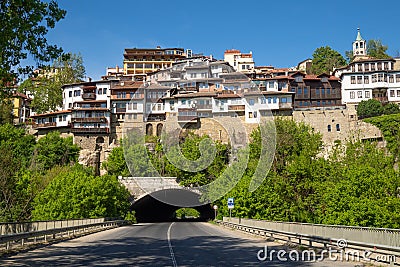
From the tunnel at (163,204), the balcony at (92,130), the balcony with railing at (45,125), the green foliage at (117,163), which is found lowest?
the tunnel at (163,204)

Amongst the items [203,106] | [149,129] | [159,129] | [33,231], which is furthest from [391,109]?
[33,231]

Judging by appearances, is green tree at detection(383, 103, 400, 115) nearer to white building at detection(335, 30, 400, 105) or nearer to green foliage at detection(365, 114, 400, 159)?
green foliage at detection(365, 114, 400, 159)

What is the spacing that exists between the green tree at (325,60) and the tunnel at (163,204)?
53947 millimetres

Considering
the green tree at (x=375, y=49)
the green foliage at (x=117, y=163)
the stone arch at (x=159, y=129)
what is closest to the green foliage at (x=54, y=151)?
the green foliage at (x=117, y=163)

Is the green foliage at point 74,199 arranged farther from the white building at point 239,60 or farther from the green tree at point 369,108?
the white building at point 239,60

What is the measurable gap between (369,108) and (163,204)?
1670 inches

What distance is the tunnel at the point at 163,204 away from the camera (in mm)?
70312

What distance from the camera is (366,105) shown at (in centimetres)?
8100

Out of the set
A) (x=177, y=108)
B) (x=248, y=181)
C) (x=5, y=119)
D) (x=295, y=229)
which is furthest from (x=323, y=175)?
(x=5, y=119)

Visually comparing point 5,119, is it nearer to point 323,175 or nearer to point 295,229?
point 323,175

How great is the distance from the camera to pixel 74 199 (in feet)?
159

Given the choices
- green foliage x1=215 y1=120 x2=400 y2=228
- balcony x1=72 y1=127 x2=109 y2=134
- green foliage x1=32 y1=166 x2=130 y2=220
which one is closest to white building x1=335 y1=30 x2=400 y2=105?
green foliage x1=215 y1=120 x2=400 y2=228

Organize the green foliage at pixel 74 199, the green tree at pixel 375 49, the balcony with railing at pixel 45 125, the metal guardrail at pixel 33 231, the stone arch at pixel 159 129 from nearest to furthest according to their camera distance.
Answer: the metal guardrail at pixel 33 231 < the green foliage at pixel 74 199 < the stone arch at pixel 159 129 < the balcony with railing at pixel 45 125 < the green tree at pixel 375 49

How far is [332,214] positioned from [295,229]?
19.3 meters
